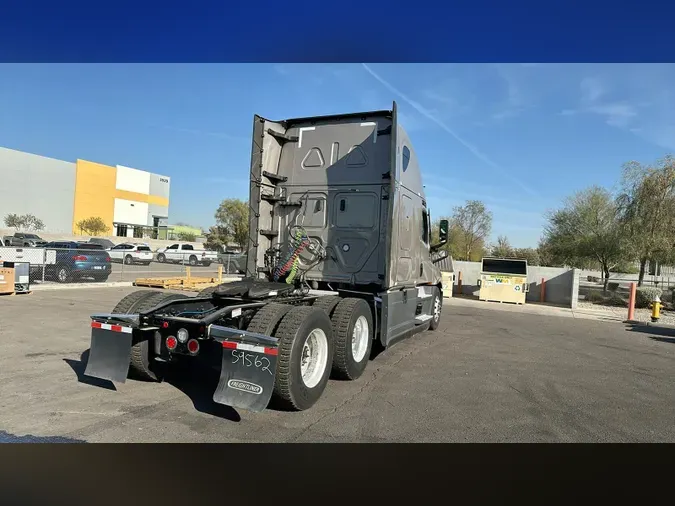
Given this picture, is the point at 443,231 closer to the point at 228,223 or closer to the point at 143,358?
the point at 143,358

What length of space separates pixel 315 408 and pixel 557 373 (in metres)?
4.45

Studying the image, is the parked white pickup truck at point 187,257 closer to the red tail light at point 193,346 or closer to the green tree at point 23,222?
the red tail light at point 193,346

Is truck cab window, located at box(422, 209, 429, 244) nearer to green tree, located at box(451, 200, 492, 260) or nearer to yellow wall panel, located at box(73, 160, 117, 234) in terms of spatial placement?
green tree, located at box(451, 200, 492, 260)

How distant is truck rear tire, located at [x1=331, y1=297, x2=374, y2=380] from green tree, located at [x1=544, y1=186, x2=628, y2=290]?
63.5 ft

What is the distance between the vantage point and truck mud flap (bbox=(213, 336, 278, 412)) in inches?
177

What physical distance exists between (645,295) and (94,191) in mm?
78665

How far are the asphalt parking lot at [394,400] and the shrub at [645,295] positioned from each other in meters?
11.7

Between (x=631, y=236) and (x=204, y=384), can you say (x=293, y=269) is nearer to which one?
(x=204, y=384)

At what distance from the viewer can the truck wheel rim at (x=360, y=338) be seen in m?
6.54

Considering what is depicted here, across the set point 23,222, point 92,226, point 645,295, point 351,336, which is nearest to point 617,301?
point 645,295

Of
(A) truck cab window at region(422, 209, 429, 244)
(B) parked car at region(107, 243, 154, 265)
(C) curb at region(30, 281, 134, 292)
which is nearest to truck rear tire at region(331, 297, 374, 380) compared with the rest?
(A) truck cab window at region(422, 209, 429, 244)

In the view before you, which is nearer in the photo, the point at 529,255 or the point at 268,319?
the point at 268,319

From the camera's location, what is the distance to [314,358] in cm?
557

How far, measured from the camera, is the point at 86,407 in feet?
16.2
